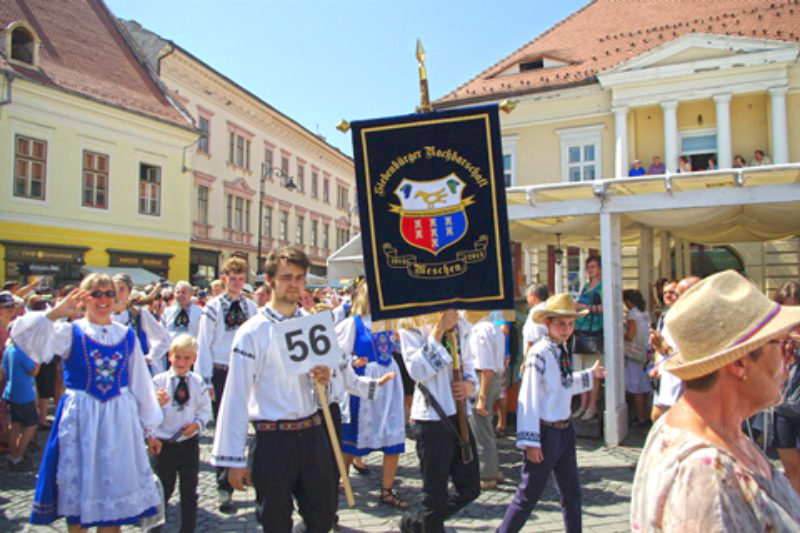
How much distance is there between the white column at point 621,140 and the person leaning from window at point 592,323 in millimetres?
12261

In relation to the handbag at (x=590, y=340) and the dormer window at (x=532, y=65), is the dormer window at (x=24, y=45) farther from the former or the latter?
the handbag at (x=590, y=340)

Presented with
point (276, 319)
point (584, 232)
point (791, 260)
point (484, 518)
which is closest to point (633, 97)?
point (791, 260)

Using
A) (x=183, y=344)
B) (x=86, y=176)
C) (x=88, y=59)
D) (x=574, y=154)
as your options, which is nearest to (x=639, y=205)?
(x=183, y=344)

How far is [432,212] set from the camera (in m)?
4.24

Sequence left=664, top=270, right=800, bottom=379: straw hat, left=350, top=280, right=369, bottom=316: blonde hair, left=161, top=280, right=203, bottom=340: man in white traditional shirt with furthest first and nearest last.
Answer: left=161, top=280, right=203, bottom=340: man in white traditional shirt < left=350, top=280, right=369, bottom=316: blonde hair < left=664, top=270, right=800, bottom=379: straw hat

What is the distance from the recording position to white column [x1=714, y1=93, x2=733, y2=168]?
1848 centimetres

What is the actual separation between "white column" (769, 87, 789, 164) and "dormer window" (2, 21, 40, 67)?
2333 centimetres

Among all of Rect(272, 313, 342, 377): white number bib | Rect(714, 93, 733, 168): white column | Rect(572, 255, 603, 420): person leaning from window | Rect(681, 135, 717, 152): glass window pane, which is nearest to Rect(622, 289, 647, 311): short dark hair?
Rect(572, 255, 603, 420): person leaning from window

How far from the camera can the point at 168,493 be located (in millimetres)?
4613

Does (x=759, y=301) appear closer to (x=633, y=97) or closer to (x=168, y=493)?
(x=168, y=493)

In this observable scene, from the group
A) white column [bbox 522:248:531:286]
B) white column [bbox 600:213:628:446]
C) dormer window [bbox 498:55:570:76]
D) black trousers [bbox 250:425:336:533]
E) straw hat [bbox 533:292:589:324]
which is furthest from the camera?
dormer window [bbox 498:55:570:76]

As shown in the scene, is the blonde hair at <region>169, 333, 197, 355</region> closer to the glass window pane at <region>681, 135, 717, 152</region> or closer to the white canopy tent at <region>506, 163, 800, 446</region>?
the white canopy tent at <region>506, 163, 800, 446</region>

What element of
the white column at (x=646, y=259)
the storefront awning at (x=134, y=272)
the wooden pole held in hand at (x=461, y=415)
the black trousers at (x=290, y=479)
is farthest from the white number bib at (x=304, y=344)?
the storefront awning at (x=134, y=272)

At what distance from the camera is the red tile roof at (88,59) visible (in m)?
21.8
